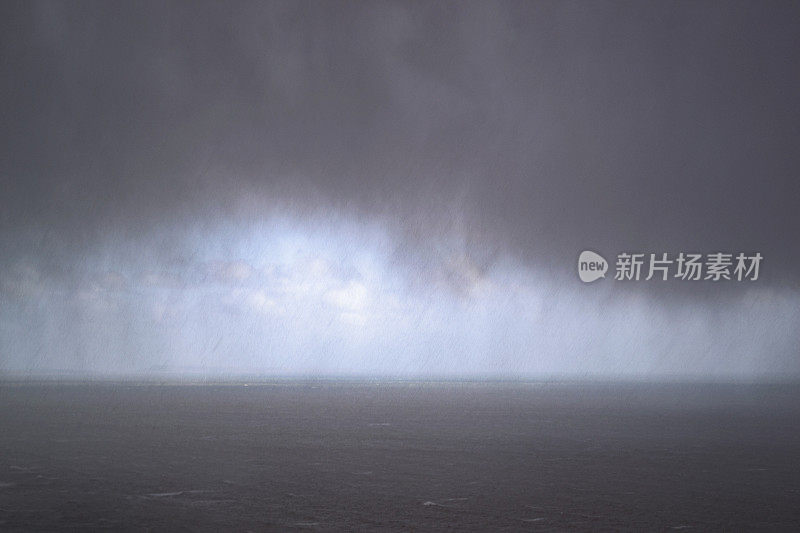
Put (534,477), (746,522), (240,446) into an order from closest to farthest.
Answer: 1. (746,522)
2. (534,477)
3. (240,446)

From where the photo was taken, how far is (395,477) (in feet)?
225

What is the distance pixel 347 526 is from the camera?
159ft

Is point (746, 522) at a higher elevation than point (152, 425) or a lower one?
higher

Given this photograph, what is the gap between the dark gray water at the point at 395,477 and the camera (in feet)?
167

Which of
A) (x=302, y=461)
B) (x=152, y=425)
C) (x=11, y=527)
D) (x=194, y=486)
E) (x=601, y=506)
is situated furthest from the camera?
(x=152, y=425)

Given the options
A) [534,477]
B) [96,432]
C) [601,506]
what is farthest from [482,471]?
[96,432]

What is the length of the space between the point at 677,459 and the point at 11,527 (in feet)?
226

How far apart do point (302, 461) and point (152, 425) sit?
58.5 metres

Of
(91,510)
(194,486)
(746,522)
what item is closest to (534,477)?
(746,522)

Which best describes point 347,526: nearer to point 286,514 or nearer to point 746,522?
point 286,514

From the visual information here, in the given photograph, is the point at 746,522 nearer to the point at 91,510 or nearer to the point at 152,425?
the point at 91,510

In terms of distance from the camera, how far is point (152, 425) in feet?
419

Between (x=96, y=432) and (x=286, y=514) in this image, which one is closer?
(x=286, y=514)

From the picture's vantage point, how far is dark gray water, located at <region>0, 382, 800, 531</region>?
167 feet
